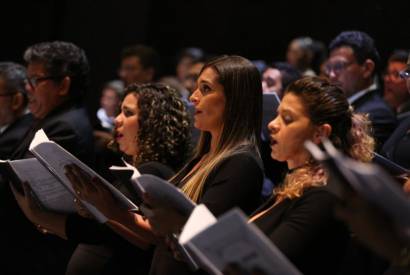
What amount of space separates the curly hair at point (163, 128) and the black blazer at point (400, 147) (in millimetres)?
830

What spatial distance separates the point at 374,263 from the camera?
147 inches

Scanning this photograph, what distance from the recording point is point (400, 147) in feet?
11.2

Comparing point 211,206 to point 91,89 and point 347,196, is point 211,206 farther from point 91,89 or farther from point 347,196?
point 91,89

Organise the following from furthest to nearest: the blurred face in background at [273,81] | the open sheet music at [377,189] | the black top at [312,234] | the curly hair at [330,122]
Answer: the blurred face in background at [273,81] → the curly hair at [330,122] → the black top at [312,234] → the open sheet music at [377,189]

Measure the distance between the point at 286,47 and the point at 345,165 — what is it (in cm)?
469

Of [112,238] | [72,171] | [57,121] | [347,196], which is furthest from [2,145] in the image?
[347,196]

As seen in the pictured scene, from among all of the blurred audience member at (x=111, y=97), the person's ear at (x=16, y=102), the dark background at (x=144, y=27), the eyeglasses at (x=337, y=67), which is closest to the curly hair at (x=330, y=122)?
the eyeglasses at (x=337, y=67)

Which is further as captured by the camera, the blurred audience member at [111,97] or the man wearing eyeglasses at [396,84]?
the blurred audience member at [111,97]

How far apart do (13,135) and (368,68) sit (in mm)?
1803

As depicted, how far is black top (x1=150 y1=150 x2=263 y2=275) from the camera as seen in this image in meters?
2.70

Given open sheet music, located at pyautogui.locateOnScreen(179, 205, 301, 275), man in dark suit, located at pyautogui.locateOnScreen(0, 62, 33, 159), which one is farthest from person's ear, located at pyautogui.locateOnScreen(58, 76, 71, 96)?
open sheet music, located at pyautogui.locateOnScreen(179, 205, 301, 275)

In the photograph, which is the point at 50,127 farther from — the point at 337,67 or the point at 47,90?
the point at 337,67

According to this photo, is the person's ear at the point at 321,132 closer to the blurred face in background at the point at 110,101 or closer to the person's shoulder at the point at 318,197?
the person's shoulder at the point at 318,197

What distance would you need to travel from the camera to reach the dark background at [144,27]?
6398mm
